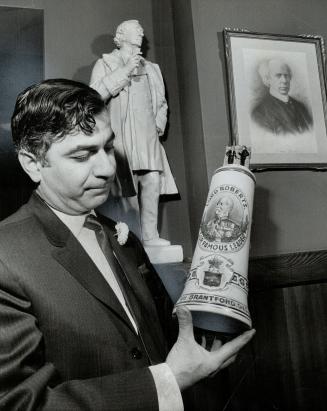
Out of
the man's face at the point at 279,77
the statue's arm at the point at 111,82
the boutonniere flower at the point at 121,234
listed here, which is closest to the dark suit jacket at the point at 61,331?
the boutonniere flower at the point at 121,234

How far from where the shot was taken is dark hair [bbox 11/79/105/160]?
0.81 metres

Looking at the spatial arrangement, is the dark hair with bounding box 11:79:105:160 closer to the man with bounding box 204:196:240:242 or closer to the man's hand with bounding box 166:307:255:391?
the man with bounding box 204:196:240:242

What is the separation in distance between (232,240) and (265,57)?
1331 mm

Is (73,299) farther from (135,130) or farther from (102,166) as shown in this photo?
(135,130)

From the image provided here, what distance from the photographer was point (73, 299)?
2.50 ft

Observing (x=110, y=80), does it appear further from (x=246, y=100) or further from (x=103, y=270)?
(x=103, y=270)

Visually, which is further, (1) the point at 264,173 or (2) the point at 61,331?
(1) the point at 264,173

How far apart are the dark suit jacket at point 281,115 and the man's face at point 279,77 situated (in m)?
0.05

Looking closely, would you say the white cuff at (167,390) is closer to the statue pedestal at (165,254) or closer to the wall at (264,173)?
the statue pedestal at (165,254)

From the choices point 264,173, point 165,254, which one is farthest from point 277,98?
point 165,254

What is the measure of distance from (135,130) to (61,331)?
1.08m

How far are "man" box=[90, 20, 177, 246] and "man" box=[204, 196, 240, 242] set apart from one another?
81cm

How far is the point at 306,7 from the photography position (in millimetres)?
1934

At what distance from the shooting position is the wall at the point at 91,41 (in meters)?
1.78
